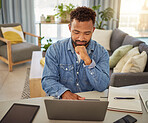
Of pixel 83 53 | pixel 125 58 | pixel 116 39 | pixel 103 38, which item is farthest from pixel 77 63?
pixel 103 38

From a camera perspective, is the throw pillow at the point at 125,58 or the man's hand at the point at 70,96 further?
the throw pillow at the point at 125,58

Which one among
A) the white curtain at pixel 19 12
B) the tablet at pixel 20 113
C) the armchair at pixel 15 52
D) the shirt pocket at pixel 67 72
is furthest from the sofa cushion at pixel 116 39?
the tablet at pixel 20 113

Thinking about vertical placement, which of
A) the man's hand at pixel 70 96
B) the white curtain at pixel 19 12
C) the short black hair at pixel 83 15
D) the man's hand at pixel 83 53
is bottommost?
the man's hand at pixel 70 96

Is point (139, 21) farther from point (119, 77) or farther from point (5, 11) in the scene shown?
point (119, 77)

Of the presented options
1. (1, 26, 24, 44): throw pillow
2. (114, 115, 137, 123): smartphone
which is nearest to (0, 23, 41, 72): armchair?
(1, 26, 24, 44): throw pillow

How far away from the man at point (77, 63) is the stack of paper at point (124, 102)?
14 cm

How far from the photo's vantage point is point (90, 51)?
4.79ft

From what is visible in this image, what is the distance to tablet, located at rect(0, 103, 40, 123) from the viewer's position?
3.18 ft

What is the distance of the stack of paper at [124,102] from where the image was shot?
1.08 m

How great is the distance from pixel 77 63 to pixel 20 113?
23.3 inches

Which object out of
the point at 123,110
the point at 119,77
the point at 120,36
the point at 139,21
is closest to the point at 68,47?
the point at 123,110

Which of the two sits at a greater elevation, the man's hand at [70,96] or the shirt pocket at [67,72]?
the shirt pocket at [67,72]

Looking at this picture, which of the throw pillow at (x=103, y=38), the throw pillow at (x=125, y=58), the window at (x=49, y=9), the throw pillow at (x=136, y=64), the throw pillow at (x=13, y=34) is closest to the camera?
the throw pillow at (x=136, y=64)

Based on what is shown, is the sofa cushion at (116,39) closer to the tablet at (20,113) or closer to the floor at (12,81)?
the floor at (12,81)
